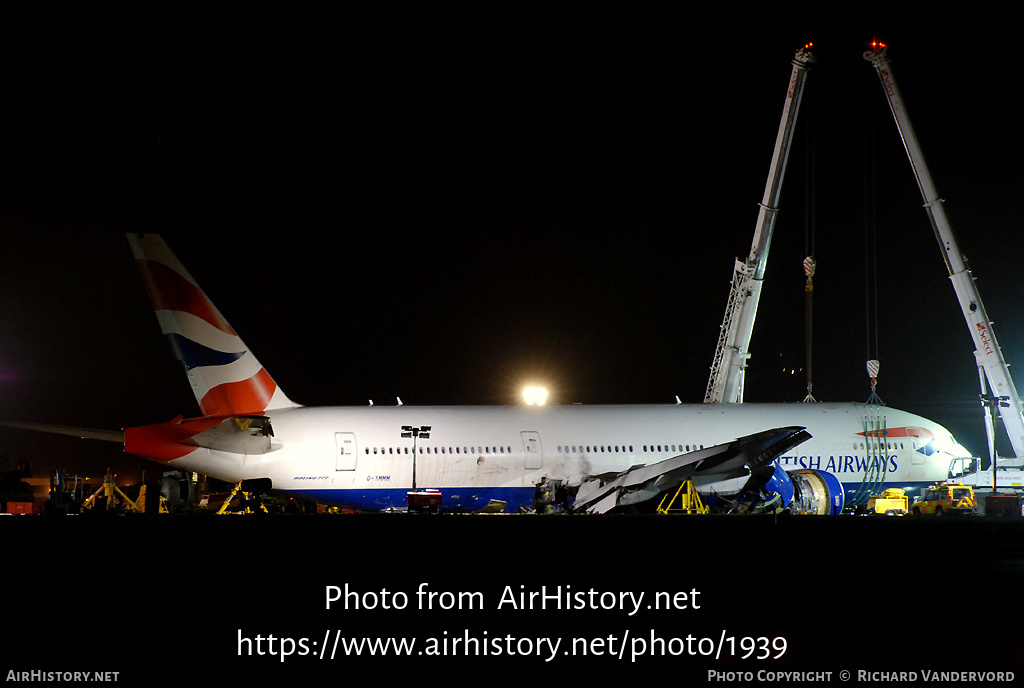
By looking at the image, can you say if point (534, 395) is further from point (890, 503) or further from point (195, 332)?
point (195, 332)

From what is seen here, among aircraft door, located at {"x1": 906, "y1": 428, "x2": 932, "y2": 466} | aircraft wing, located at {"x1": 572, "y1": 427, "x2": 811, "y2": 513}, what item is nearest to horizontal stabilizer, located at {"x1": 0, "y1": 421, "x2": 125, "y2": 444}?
aircraft wing, located at {"x1": 572, "y1": 427, "x2": 811, "y2": 513}

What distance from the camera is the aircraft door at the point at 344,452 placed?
30.8 metres

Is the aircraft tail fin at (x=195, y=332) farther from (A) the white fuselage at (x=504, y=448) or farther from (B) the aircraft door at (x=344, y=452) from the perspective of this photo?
(B) the aircraft door at (x=344, y=452)

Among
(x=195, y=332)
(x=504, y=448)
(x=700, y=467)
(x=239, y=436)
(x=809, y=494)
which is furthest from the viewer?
(x=504, y=448)

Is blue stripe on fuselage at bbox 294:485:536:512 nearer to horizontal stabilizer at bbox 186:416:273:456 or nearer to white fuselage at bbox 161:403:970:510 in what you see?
white fuselage at bbox 161:403:970:510

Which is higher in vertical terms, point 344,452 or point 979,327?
point 979,327

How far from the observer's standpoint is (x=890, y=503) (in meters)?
34.0

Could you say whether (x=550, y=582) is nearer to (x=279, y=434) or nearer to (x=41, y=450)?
(x=279, y=434)

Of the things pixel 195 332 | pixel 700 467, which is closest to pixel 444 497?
pixel 700 467

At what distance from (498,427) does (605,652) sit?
778 inches

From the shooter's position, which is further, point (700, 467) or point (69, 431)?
point (700, 467)

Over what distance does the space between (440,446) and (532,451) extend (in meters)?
2.93

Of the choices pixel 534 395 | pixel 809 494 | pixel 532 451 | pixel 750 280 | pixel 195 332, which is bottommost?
pixel 809 494

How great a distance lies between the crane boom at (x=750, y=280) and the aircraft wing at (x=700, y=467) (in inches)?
733
